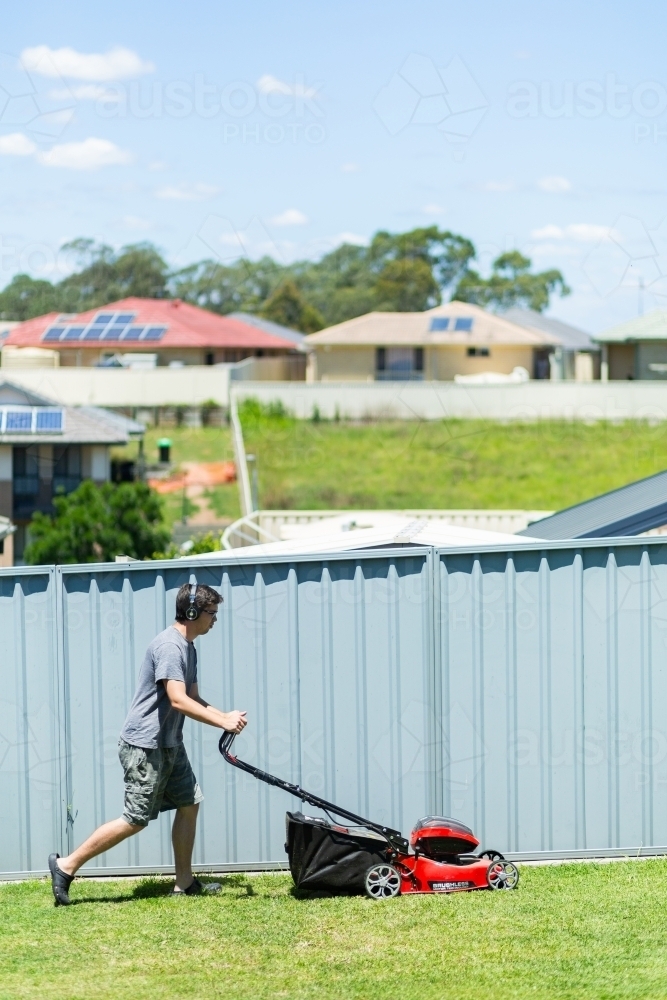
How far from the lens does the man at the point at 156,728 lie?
564 centimetres

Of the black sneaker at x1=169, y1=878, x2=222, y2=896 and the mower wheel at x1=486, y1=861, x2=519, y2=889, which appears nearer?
the mower wheel at x1=486, y1=861, x2=519, y2=889

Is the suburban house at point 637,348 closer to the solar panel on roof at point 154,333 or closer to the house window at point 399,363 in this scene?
the house window at point 399,363

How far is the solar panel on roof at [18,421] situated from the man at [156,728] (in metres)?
26.5

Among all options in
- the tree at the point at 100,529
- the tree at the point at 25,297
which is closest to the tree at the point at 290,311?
the tree at the point at 25,297

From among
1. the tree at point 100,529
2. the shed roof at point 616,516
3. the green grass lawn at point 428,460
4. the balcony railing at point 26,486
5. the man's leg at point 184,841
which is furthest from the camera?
the green grass lawn at point 428,460

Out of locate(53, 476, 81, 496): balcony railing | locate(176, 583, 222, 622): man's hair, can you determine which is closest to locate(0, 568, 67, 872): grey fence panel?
locate(176, 583, 222, 622): man's hair

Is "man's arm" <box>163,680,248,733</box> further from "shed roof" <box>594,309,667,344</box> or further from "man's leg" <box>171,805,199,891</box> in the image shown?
"shed roof" <box>594,309,667,344</box>

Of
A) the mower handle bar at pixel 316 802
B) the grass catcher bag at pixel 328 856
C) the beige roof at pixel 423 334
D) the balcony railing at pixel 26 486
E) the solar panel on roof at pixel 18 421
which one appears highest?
the beige roof at pixel 423 334

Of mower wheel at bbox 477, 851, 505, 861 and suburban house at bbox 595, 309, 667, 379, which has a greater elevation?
suburban house at bbox 595, 309, 667, 379

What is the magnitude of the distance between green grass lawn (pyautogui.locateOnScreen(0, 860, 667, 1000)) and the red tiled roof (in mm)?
47146

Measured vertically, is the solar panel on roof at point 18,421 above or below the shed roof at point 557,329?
below

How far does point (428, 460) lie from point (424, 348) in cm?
1624

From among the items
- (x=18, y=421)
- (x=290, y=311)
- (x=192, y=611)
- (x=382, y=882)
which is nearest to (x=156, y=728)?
(x=192, y=611)

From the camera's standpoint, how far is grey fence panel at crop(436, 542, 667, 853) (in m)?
6.20
